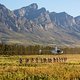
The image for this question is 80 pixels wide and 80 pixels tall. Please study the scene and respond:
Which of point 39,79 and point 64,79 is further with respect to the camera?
point 64,79

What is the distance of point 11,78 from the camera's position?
30547mm

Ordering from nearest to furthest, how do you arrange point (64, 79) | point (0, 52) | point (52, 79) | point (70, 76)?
point (52, 79) < point (64, 79) < point (70, 76) < point (0, 52)

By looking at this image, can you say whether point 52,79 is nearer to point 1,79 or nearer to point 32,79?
point 32,79

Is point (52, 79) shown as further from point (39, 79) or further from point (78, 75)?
point (78, 75)

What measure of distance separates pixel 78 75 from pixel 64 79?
14.2 feet

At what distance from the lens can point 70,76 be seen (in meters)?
34.5

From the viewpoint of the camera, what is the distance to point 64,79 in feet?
105

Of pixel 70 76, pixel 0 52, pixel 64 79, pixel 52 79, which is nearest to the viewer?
pixel 52 79

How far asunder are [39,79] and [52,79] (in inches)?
46.6

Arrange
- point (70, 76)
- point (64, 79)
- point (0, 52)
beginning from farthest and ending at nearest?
point (0, 52)
point (70, 76)
point (64, 79)

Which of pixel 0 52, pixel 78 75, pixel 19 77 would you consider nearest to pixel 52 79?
pixel 19 77

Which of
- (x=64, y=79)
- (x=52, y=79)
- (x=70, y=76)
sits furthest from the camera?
(x=70, y=76)

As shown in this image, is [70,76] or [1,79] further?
[70,76]

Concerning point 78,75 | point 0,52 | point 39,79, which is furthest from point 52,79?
point 0,52
